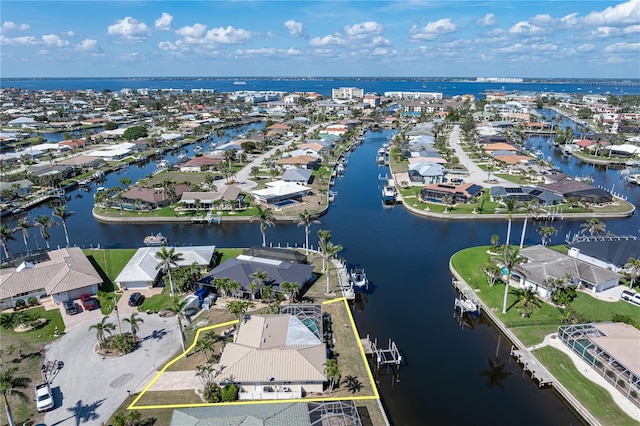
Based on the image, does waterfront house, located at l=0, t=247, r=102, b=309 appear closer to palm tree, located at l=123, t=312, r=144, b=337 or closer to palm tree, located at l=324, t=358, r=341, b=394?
palm tree, located at l=123, t=312, r=144, b=337

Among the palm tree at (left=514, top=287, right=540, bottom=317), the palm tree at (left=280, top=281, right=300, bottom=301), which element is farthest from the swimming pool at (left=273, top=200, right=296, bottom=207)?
the palm tree at (left=514, top=287, right=540, bottom=317)

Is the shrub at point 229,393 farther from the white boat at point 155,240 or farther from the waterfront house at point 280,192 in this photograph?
the waterfront house at point 280,192

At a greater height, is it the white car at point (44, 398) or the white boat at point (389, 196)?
the white boat at point (389, 196)

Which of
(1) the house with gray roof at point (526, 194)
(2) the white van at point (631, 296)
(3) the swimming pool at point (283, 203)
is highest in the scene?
(1) the house with gray roof at point (526, 194)

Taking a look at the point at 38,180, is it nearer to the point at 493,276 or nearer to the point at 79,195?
the point at 79,195

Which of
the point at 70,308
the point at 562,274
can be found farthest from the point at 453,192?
the point at 70,308

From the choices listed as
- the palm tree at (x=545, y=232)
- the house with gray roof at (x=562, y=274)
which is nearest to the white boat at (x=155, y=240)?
Result: the house with gray roof at (x=562, y=274)
